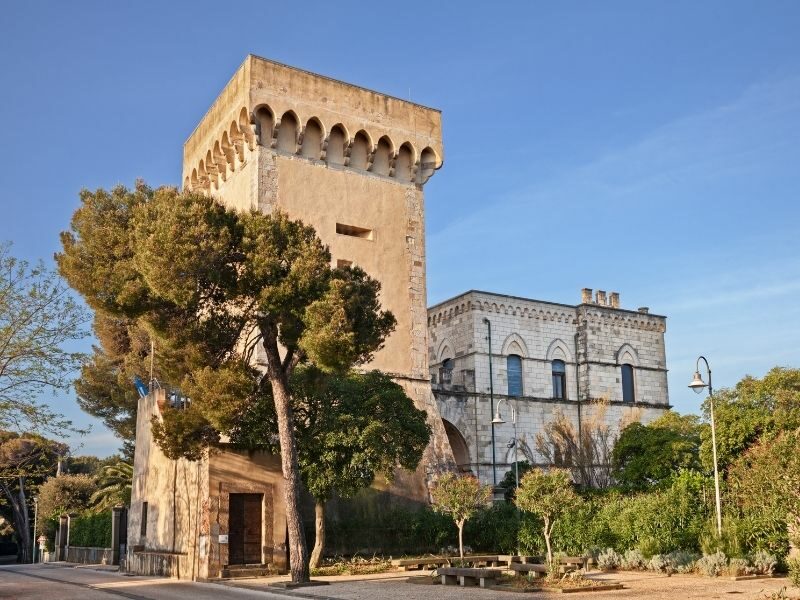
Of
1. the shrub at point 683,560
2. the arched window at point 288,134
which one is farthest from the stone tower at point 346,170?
the shrub at point 683,560

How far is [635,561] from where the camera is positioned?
63.3 ft

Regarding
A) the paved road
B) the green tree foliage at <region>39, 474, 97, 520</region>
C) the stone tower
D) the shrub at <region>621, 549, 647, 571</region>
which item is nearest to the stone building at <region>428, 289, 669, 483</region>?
the stone tower

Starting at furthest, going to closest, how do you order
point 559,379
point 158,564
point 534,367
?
1. point 559,379
2. point 534,367
3. point 158,564

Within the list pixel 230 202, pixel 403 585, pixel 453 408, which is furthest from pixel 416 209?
pixel 403 585

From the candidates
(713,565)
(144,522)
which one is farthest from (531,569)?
(144,522)

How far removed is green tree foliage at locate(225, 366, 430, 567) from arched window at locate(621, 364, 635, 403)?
2148cm

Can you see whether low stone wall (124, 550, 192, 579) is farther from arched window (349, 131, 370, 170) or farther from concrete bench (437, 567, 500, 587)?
arched window (349, 131, 370, 170)

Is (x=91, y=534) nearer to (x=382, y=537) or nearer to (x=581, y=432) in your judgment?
(x=382, y=537)

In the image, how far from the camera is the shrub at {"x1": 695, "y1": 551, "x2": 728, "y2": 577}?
17109 millimetres

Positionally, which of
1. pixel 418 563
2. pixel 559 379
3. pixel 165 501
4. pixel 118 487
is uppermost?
pixel 559 379

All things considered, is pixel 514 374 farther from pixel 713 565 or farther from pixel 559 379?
pixel 713 565

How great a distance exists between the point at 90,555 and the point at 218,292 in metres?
19.0

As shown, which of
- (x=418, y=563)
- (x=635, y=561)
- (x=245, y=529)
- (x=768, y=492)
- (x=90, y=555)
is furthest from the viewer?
(x=90, y=555)

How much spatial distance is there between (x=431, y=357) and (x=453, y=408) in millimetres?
4993
